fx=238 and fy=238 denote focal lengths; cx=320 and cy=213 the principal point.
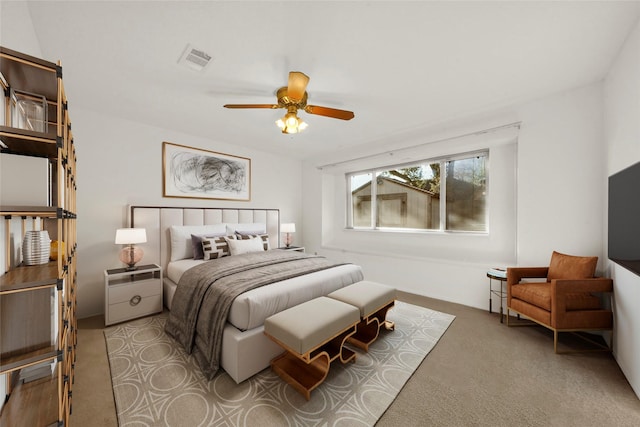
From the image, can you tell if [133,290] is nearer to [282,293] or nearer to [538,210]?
[282,293]

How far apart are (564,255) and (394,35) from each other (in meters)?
2.67

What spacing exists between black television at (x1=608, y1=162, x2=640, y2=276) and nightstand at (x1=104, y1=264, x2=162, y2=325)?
4202mm

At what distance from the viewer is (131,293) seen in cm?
269

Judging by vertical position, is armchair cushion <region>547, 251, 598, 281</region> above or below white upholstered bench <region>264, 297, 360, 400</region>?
above

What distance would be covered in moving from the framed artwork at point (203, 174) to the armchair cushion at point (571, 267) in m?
4.26

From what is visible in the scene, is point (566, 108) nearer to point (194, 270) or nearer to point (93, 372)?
point (194, 270)

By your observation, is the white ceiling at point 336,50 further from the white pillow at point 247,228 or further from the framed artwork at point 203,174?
the white pillow at point 247,228

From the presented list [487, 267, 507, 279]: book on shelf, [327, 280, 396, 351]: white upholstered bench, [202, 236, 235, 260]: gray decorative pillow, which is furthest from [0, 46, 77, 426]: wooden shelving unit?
[487, 267, 507, 279]: book on shelf

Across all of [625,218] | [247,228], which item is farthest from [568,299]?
[247,228]

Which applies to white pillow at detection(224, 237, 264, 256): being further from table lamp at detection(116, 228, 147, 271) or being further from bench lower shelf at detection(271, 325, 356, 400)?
bench lower shelf at detection(271, 325, 356, 400)

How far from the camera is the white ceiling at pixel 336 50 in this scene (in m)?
1.49

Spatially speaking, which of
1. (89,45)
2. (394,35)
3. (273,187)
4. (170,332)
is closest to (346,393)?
(170,332)

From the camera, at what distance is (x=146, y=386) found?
170 cm

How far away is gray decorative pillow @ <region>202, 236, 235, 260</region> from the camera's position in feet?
10.4
